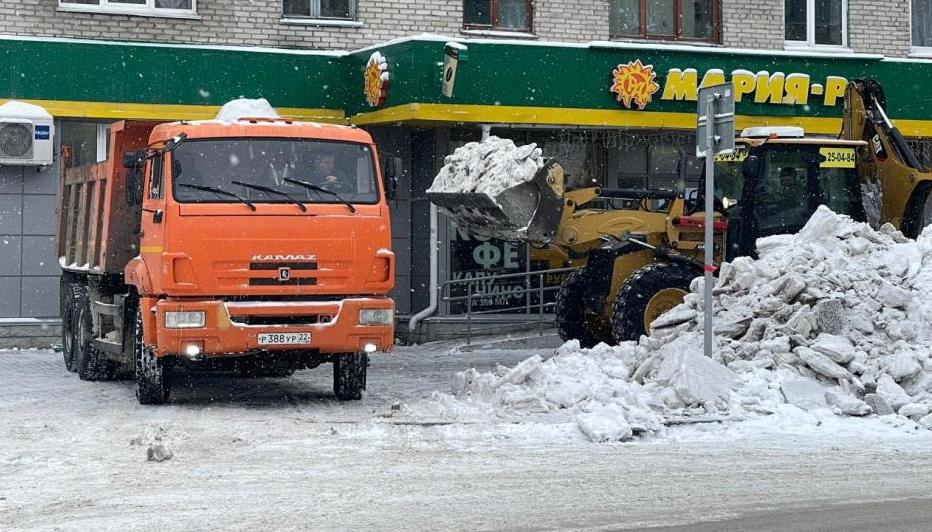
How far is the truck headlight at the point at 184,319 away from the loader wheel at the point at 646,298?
4.86 meters

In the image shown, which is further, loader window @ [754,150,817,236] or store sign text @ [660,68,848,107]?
store sign text @ [660,68,848,107]

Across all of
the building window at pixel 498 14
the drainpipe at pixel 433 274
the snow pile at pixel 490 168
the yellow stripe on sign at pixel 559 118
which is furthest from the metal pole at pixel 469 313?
the building window at pixel 498 14

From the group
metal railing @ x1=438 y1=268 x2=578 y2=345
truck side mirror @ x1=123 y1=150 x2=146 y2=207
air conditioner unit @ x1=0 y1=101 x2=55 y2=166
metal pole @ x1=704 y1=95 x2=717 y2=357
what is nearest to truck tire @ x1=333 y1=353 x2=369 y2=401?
truck side mirror @ x1=123 y1=150 x2=146 y2=207

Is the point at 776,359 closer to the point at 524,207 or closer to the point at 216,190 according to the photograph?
the point at 524,207

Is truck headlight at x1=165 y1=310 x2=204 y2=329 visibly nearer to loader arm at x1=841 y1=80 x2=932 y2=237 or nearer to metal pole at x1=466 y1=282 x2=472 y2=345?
metal pole at x1=466 y1=282 x2=472 y2=345

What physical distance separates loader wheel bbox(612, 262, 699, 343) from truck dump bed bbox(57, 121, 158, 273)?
4.96m

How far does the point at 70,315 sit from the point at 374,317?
5.36 meters

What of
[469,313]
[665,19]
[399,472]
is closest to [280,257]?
[399,472]

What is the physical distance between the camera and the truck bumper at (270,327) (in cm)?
1249

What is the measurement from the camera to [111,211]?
1476 centimetres

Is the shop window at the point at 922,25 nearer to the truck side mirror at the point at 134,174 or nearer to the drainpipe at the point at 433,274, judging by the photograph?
the drainpipe at the point at 433,274

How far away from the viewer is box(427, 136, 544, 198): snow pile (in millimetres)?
15523

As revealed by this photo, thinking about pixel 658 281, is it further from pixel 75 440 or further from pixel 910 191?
pixel 75 440

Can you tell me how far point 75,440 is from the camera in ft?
36.6
